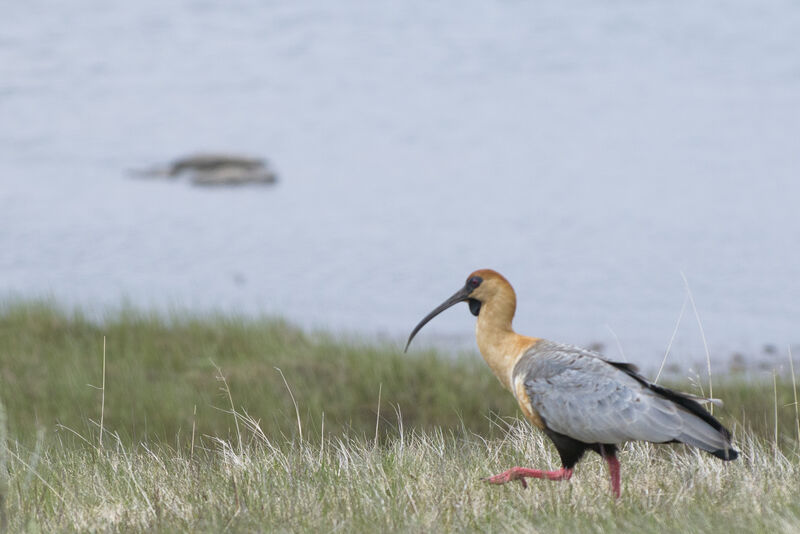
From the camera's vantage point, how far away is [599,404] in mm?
5473

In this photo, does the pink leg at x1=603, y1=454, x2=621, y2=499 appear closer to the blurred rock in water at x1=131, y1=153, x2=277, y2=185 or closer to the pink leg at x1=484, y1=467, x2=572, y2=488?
the pink leg at x1=484, y1=467, x2=572, y2=488

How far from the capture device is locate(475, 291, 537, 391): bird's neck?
19.1ft

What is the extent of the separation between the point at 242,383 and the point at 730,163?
627 inches

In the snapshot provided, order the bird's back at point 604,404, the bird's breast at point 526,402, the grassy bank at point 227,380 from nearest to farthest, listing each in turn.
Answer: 1. the bird's back at point 604,404
2. the bird's breast at point 526,402
3. the grassy bank at point 227,380

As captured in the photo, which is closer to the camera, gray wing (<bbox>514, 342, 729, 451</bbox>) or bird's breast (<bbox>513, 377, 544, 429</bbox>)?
gray wing (<bbox>514, 342, 729, 451</bbox>)

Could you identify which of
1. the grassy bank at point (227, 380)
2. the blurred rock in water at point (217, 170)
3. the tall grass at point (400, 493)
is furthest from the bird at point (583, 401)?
the blurred rock in water at point (217, 170)

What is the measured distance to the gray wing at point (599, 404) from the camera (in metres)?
5.34

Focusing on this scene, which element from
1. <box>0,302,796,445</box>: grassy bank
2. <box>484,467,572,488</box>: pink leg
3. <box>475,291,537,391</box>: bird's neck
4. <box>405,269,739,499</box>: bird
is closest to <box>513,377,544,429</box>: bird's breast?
<box>405,269,739,499</box>: bird

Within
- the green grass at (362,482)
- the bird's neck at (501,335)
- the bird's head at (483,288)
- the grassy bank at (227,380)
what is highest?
the bird's head at (483,288)

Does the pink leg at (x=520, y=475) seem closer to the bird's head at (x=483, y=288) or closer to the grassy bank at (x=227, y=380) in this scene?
the bird's head at (x=483, y=288)

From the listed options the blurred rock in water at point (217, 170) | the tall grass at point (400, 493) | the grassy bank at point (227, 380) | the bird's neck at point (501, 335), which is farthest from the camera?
the blurred rock in water at point (217, 170)

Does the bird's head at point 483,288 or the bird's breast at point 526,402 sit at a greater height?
the bird's head at point 483,288

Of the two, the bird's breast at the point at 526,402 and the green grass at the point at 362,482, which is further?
the bird's breast at the point at 526,402

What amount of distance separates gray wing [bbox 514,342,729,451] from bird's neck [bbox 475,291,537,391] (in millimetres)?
135
